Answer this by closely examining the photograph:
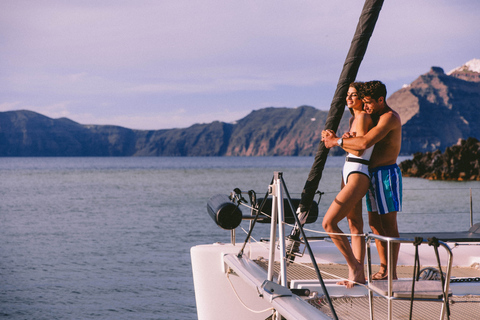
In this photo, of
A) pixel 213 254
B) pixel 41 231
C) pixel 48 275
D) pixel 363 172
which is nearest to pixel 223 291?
pixel 213 254

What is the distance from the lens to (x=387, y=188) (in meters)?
4.22

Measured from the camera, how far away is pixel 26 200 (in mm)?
41281

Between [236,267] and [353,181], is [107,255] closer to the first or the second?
[236,267]

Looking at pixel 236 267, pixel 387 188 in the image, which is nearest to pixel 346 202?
pixel 387 188

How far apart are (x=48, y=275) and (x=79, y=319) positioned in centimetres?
438

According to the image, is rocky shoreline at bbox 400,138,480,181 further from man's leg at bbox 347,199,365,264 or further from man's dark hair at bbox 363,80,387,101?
man's dark hair at bbox 363,80,387,101

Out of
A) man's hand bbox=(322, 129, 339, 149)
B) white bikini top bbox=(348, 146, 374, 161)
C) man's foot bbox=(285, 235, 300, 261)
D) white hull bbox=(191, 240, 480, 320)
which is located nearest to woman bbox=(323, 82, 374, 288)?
white bikini top bbox=(348, 146, 374, 161)

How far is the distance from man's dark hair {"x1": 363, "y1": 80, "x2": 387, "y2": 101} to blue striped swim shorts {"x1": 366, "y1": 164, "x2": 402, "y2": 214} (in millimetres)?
590

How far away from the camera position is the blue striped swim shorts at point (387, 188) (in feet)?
13.8

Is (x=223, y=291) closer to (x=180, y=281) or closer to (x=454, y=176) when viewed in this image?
(x=180, y=281)

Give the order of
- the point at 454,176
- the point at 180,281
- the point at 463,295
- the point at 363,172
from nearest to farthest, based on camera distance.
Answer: the point at 363,172
the point at 463,295
the point at 180,281
the point at 454,176

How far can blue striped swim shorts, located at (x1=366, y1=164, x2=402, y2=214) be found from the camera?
4.22m

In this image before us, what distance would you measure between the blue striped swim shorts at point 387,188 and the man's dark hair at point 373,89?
59 centimetres

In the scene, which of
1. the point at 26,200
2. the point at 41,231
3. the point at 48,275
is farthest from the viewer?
the point at 26,200
